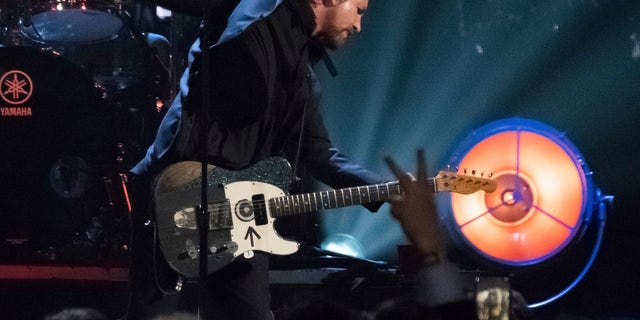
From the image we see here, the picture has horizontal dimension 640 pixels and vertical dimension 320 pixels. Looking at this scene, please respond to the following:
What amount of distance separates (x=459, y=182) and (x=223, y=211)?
104 centimetres

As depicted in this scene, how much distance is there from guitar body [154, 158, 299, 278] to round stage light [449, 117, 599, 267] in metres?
1.00

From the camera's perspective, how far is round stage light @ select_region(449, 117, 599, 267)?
3.66 m

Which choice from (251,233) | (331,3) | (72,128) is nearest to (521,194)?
(331,3)

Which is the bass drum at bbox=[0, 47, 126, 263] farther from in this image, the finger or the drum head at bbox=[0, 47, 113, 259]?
the finger

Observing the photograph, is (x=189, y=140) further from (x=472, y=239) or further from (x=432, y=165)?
(x=432, y=165)

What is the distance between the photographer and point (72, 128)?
16.0 feet

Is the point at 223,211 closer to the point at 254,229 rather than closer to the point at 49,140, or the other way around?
the point at 254,229

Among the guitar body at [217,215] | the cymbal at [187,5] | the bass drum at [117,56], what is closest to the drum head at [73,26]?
the bass drum at [117,56]

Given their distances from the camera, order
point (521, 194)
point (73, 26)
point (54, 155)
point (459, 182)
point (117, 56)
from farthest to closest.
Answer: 1. point (117, 56)
2. point (73, 26)
3. point (54, 155)
4. point (521, 194)
5. point (459, 182)

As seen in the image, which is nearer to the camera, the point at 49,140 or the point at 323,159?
the point at 323,159

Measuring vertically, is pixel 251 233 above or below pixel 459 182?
below

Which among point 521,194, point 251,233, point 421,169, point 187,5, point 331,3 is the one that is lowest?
point 251,233

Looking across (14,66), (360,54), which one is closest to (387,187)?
(360,54)

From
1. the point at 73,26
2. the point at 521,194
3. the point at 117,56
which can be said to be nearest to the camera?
the point at 521,194
